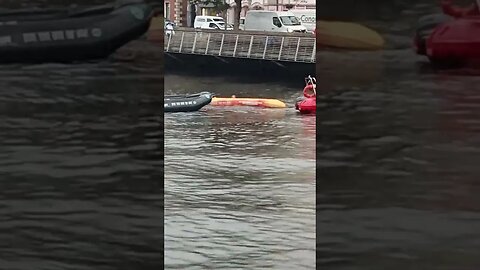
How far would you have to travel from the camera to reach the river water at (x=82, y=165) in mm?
1733

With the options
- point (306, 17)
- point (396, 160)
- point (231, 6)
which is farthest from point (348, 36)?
point (231, 6)

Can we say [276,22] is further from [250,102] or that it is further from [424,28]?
[424,28]

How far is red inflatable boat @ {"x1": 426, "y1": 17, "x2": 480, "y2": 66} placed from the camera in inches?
65.0

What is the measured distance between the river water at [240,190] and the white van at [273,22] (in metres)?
3.94

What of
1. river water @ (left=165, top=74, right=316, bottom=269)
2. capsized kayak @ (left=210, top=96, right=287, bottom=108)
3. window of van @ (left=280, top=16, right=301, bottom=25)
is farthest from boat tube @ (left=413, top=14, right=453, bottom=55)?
window of van @ (left=280, top=16, right=301, bottom=25)

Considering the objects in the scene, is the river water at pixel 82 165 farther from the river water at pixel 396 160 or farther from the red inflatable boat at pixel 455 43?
the red inflatable boat at pixel 455 43

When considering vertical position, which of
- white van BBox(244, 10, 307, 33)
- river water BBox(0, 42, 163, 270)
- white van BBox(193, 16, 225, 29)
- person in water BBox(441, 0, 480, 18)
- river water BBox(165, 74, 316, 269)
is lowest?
white van BBox(193, 16, 225, 29)

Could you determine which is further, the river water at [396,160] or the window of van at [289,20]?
the window of van at [289,20]

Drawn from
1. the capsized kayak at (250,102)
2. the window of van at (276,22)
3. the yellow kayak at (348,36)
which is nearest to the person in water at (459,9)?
the yellow kayak at (348,36)

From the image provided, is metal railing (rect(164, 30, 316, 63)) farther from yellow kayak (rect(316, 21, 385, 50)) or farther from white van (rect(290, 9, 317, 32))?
yellow kayak (rect(316, 21, 385, 50))

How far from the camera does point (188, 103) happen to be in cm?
854

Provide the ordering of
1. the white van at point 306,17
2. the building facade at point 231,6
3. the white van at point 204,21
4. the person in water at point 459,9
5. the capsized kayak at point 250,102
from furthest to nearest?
the white van at point 204,21 → the building facade at point 231,6 → the white van at point 306,17 → the capsized kayak at point 250,102 → the person in water at point 459,9

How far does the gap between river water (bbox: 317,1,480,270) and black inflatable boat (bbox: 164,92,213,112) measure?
6712mm

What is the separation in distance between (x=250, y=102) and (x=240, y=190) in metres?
4.42
